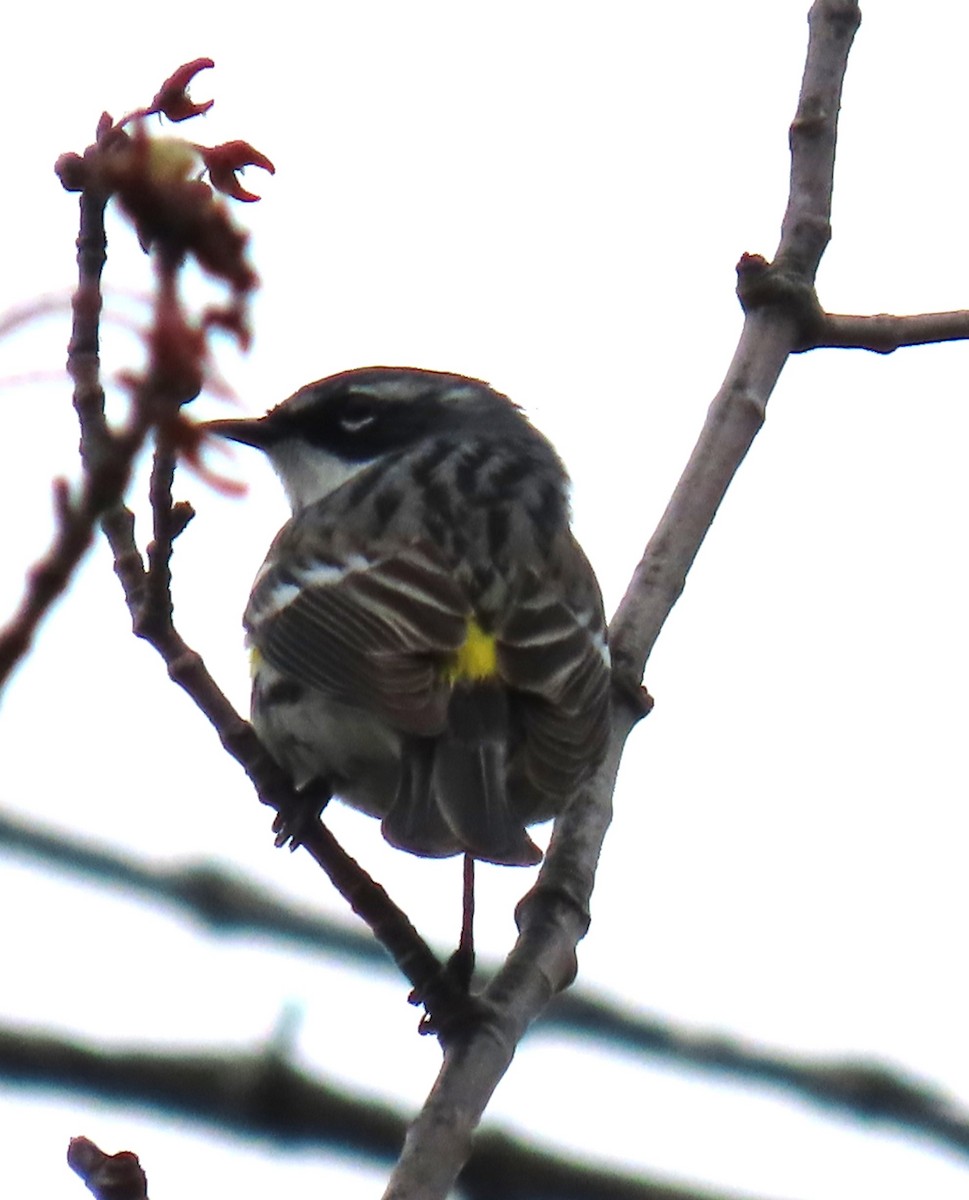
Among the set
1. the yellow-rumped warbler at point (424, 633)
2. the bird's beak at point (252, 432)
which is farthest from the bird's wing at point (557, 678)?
the bird's beak at point (252, 432)

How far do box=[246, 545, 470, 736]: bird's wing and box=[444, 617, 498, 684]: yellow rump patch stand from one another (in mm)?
27

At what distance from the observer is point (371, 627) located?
17.6 feet

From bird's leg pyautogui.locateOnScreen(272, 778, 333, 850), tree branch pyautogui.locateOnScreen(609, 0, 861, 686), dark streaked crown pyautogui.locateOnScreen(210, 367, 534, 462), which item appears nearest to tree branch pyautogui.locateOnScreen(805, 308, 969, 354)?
tree branch pyautogui.locateOnScreen(609, 0, 861, 686)

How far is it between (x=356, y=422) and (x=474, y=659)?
2165 millimetres

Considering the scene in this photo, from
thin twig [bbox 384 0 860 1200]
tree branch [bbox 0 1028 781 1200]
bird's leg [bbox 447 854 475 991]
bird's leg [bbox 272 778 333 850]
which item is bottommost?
tree branch [bbox 0 1028 781 1200]

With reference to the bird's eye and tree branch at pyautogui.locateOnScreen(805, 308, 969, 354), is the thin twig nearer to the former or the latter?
tree branch at pyautogui.locateOnScreen(805, 308, 969, 354)

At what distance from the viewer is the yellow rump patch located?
5.11 meters

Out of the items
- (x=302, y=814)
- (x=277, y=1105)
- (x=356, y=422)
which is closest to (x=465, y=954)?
(x=302, y=814)

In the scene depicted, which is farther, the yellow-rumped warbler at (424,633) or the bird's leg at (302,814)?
the yellow-rumped warbler at (424,633)

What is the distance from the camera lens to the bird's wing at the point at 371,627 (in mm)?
4980

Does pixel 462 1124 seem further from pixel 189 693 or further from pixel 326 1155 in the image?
pixel 326 1155

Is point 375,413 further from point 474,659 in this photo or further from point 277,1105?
point 277,1105

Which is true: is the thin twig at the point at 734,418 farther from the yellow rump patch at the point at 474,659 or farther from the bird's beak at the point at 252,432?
the bird's beak at the point at 252,432

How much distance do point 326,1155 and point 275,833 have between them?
2.61m
